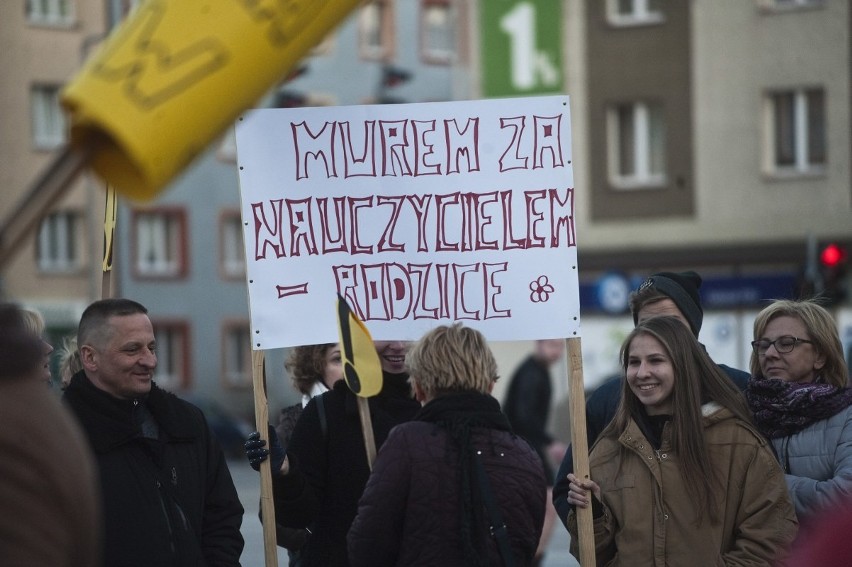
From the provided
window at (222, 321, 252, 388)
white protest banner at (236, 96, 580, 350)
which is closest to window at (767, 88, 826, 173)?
window at (222, 321, 252, 388)

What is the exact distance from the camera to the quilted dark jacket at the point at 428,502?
5230mm

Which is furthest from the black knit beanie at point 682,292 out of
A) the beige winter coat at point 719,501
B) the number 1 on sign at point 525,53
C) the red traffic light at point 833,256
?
the number 1 on sign at point 525,53

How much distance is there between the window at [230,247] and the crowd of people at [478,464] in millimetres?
37462

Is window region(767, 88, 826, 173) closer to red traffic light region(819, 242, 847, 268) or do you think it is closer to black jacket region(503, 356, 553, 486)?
red traffic light region(819, 242, 847, 268)

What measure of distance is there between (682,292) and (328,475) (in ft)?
5.42

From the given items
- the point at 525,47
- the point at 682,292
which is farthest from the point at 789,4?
the point at 682,292

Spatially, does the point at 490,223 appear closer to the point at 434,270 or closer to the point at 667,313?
the point at 434,270

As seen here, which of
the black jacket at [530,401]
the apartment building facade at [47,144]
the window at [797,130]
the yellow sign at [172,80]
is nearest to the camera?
the yellow sign at [172,80]

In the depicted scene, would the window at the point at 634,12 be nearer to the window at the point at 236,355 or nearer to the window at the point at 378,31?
the window at the point at 378,31

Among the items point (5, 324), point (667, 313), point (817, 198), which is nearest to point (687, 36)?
point (817, 198)

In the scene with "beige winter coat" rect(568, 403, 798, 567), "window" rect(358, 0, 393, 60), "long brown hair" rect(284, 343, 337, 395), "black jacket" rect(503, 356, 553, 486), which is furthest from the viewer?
"window" rect(358, 0, 393, 60)

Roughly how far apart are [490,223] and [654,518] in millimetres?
1409

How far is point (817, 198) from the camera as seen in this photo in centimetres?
2792

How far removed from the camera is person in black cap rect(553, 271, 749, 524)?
6.12 metres
